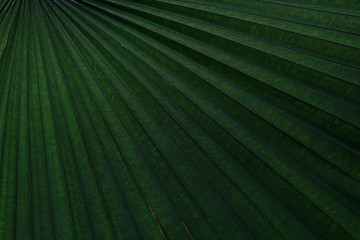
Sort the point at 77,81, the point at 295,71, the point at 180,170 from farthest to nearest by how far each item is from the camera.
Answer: the point at 77,81 → the point at 295,71 → the point at 180,170

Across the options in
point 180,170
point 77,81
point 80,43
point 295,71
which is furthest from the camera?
point 80,43

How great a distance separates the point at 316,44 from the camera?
948mm

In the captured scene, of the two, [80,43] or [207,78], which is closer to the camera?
[207,78]

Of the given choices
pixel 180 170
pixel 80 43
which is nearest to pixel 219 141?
pixel 180 170

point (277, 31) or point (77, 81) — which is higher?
point (277, 31)

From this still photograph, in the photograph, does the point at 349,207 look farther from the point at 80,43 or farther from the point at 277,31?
the point at 80,43

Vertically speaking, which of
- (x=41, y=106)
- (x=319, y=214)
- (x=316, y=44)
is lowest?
(x=319, y=214)

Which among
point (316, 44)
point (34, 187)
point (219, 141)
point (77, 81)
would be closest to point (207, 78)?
point (219, 141)

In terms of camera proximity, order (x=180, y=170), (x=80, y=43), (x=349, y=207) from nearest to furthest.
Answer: (x=349, y=207)
(x=180, y=170)
(x=80, y=43)

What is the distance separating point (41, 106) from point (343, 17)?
3.40 ft

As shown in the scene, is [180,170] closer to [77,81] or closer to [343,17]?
[77,81]

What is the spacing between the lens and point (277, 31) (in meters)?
1.01

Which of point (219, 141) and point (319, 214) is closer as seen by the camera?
point (319, 214)

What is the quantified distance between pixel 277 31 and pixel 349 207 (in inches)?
23.9
